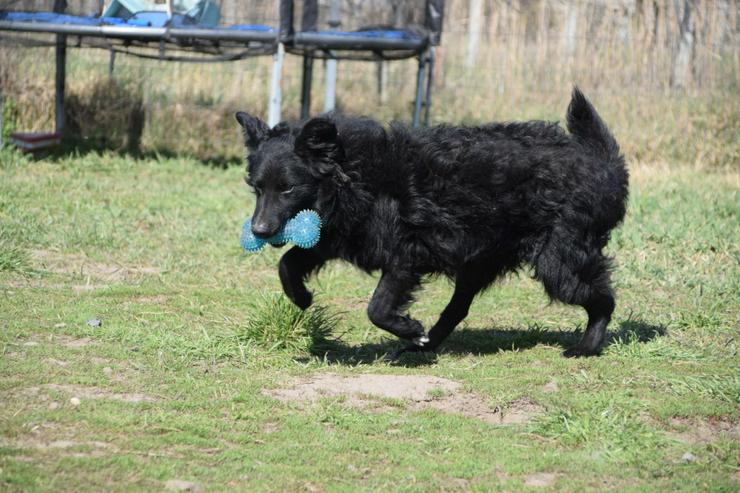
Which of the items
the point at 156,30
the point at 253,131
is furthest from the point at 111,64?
the point at 253,131

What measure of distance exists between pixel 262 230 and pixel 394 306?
0.94 meters

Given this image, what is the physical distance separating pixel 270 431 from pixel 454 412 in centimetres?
105

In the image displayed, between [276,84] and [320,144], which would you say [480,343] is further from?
[276,84]

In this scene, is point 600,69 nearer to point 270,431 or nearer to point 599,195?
point 599,195

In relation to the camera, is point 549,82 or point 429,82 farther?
point 549,82

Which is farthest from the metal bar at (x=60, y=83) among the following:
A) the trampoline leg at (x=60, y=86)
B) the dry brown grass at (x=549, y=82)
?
the dry brown grass at (x=549, y=82)

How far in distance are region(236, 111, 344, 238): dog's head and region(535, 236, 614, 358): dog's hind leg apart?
1489 mm

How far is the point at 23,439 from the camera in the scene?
421 centimetres

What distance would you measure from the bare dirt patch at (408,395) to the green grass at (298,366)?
7cm

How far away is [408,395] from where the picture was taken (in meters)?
5.23

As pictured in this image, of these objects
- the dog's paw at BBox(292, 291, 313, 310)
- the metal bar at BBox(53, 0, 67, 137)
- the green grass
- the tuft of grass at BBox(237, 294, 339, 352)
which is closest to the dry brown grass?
the metal bar at BBox(53, 0, 67, 137)

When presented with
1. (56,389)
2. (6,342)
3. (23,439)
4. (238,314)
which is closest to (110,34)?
(238,314)

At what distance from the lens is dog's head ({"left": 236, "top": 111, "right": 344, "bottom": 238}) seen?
5.58m

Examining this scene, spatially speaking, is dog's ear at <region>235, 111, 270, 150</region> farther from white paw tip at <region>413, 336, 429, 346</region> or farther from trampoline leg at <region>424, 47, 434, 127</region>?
trampoline leg at <region>424, 47, 434, 127</region>
